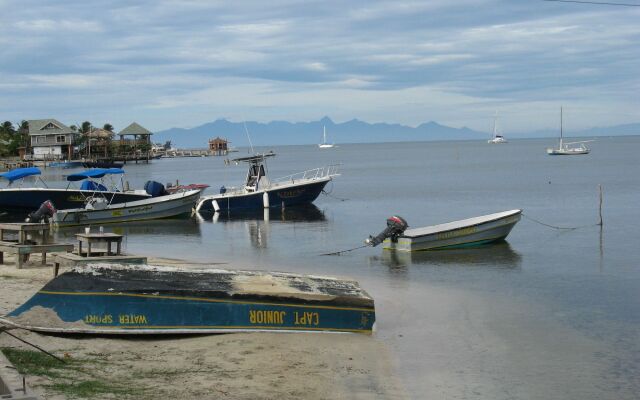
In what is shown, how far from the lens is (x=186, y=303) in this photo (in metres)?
13.2

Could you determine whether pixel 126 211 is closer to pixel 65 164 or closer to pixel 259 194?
pixel 259 194

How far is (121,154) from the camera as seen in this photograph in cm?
13750

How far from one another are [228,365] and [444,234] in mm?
17026

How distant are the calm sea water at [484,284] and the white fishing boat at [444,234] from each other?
Result: 19.5 inches

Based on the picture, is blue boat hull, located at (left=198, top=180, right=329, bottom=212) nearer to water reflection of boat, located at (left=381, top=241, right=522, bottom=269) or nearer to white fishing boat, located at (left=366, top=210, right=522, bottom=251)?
white fishing boat, located at (left=366, top=210, right=522, bottom=251)

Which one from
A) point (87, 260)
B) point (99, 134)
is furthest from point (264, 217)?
point (99, 134)

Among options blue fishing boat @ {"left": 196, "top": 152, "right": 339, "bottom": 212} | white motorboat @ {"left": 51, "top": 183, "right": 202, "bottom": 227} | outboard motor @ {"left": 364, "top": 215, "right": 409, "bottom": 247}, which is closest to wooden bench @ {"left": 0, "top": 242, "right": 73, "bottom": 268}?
outboard motor @ {"left": 364, "top": 215, "right": 409, "bottom": 247}

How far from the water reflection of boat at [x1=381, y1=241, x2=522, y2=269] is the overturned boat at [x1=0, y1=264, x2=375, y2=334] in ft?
36.1

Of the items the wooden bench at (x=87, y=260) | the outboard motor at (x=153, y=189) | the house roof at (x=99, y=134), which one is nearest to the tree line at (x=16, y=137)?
the house roof at (x=99, y=134)

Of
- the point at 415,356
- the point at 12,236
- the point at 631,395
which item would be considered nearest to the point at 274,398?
the point at 415,356

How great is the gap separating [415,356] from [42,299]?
6462 mm

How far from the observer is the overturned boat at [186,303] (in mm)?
12570

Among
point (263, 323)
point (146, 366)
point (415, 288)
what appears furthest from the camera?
point (415, 288)

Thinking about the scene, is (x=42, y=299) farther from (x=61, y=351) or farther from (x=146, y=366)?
(x=146, y=366)
